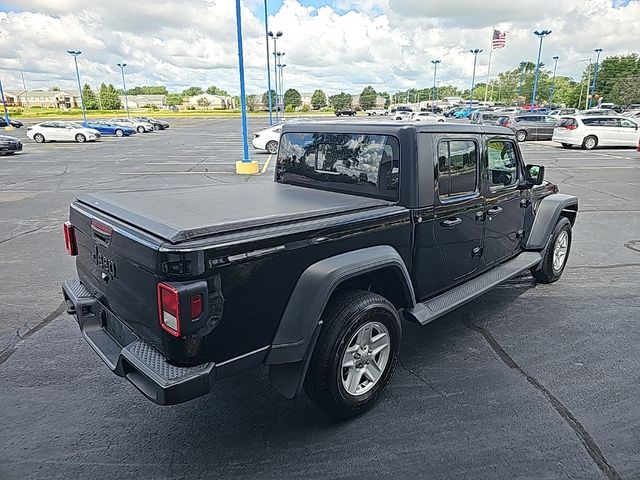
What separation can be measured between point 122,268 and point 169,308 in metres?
0.57

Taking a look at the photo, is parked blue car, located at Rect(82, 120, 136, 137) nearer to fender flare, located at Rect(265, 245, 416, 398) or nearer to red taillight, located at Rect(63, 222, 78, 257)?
red taillight, located at Rect(63, 222, 78, 257)

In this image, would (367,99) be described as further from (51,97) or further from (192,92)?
(51,97)

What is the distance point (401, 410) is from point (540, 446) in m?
0.85

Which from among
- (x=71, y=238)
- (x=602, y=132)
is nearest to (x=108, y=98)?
(x=602, y=132)

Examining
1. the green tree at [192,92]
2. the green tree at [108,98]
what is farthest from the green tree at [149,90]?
the green tree at [108,98]

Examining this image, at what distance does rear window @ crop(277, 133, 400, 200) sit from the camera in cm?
334

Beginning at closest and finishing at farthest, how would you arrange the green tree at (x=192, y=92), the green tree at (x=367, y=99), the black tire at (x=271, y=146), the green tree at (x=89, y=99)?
the black tire at (x=271, y=146)
the green tree at (x=89, y=99)
the green tree at (x=367, y=99)
the green tree at (x=192, y=92)

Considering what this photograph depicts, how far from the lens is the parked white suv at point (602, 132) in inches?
887

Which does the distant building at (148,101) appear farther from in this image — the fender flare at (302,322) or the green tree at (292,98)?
the fender flare at (302,322)

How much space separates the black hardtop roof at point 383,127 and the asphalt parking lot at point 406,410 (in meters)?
1.83

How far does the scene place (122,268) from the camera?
2.55 meters

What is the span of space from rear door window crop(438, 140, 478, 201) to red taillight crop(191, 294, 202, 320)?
6.77 feet

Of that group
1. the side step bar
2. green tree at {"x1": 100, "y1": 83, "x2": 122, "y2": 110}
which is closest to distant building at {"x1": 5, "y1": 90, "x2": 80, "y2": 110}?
green tree at {"x1": 100, "y1": 83, "x2": 122, "y2": 110}

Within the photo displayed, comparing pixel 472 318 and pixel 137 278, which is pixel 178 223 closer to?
pixel 137 278
